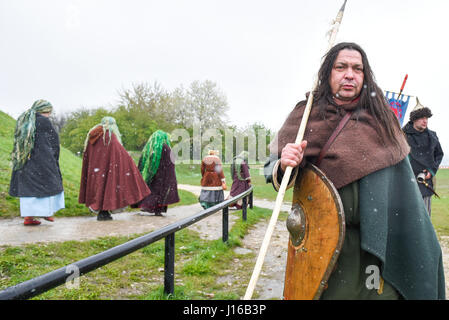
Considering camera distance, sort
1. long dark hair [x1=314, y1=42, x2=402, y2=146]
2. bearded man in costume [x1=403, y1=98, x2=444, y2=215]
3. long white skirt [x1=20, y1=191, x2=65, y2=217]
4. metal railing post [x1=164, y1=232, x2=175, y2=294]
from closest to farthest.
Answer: long dark hair [x1=314, y1=42, x2=402, y2=146] < metal railing post [x1=164, y1=232, x2=175, y2=294] < bearded man in costume [x1=403, y1=98, x2=444, y2=215] < long white skirt [x1=20, y1=191, x2=65, y2=217]

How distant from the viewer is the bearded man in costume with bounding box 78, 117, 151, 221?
7555 millimetres

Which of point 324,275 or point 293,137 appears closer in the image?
point 324,275

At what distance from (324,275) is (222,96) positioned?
131ft

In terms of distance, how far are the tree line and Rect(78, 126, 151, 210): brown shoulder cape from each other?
2360 cm

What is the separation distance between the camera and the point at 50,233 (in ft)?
19.0

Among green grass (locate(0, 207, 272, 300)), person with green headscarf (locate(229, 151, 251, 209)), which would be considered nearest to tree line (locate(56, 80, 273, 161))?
person with green headscarf (locate(229, 151, 251, 209))

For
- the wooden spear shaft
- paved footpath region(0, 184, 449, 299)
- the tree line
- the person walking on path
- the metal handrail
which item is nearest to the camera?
the metal handrail

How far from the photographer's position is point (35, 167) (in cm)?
659

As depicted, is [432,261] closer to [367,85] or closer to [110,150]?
[367,85]

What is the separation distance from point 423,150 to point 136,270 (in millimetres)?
5185

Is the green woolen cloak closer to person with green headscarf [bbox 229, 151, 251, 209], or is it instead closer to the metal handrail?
the metal handrail

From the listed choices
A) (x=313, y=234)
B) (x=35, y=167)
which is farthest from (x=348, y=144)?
(x=35, y=167)

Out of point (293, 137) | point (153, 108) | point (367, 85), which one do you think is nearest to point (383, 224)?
point (293, 137)

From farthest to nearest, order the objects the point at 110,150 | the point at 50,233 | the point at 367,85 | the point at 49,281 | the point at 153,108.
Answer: the point at 153,108, the point at 110,150, the point at 50,233, the point at 367,85, the point at 49,281
